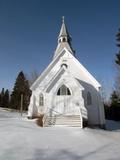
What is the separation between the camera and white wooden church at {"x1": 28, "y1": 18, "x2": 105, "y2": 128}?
54.4 feet

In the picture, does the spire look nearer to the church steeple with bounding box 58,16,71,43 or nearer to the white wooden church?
the church steeple with bounding box 58,16,71,43

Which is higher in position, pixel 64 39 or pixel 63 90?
pixel 64 39

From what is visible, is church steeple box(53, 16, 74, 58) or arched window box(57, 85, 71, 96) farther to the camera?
church steeple box(53, 16, 74, 58)

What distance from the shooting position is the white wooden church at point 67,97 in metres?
16.6

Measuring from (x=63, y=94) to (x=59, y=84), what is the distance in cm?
93

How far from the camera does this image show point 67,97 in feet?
58.5

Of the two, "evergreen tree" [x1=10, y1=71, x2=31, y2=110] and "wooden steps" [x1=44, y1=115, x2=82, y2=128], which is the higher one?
"evergreen tree" [x1=10, y1=71, x2=31, y2=110]

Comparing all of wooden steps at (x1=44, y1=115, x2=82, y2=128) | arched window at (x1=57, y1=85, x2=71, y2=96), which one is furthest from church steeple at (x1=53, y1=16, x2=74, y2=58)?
wooden steps at (x1=44, y1=115, x2=82, y2=128)

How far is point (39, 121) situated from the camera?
16.2 m

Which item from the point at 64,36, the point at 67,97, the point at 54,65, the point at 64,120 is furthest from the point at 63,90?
the point at 64,36

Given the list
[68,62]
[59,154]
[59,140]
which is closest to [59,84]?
[68,62]

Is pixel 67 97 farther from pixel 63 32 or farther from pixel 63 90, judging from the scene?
pixel 63 32

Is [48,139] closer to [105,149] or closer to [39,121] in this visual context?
[105,149]

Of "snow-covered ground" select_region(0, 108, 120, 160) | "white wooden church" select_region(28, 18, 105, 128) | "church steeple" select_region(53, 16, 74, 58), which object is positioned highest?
"church steeple" select_region(53, 16, 74, 58)
